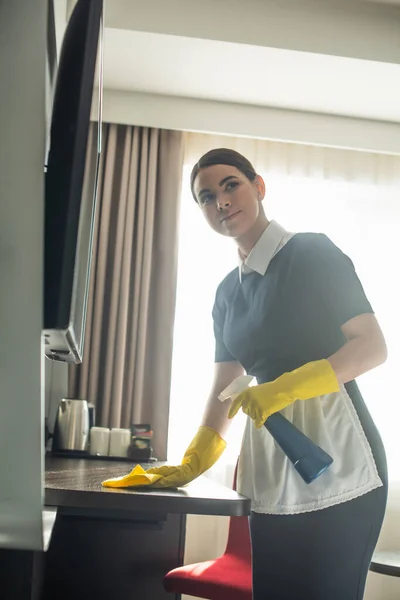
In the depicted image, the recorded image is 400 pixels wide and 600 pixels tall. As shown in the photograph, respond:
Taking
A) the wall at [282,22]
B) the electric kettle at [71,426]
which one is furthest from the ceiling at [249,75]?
the electric kettle at [71,426]

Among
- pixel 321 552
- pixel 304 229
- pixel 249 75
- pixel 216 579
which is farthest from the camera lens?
pixel 304 229

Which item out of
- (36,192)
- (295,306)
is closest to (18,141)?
(36,192)

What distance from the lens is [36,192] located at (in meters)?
0.55

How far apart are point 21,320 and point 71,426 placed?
244cm

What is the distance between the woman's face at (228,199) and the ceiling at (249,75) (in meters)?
1.53

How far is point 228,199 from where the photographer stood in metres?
1.67

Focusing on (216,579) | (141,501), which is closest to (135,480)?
(141,501)

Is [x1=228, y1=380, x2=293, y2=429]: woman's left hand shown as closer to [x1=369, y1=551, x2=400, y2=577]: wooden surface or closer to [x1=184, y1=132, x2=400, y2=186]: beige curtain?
[x1=369, y1=551, x2=400, y2=577]: wooden surface

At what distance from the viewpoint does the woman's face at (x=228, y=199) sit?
65.1 inches

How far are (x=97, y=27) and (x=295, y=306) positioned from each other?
86cm

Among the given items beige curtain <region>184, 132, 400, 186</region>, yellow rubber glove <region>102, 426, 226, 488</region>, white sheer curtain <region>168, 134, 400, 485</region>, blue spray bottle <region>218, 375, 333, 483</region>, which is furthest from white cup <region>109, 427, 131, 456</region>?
blue spray bottle <region>218, 375, 333, 483</region>

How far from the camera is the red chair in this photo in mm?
2070

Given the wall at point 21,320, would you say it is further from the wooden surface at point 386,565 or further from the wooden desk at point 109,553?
the wooden surface at point 386,565

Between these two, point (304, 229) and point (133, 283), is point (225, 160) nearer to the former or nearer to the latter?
point (133, 283)
